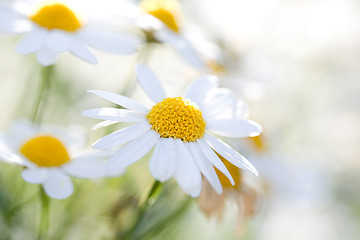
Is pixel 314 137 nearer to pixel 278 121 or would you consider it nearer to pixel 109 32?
pixel 278 121

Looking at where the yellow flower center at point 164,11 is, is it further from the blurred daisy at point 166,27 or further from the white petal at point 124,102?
the white petal at point 124,102

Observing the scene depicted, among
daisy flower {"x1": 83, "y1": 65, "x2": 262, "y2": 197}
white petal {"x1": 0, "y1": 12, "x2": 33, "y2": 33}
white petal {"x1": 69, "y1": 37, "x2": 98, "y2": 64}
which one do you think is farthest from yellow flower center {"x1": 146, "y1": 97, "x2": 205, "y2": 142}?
white petal {"x1": 0, "y1": 12, "x2": 33, "y2": 33}

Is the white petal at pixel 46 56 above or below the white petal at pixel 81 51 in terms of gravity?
below

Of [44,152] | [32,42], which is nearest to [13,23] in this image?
[32,42]

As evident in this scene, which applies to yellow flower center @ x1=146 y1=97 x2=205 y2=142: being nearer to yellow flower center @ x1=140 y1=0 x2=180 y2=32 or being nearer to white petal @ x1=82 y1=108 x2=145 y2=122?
white petal @ x1=82 y1=108 x2=145 y2=122

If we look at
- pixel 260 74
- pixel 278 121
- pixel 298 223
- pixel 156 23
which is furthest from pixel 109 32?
pixel 298 223

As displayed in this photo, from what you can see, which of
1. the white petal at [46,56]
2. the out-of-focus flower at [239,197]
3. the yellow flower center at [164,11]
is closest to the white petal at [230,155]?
the out-of-focus flower at [239,197]
